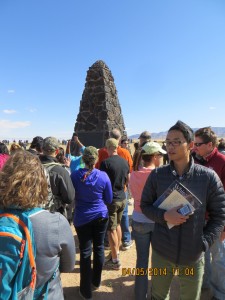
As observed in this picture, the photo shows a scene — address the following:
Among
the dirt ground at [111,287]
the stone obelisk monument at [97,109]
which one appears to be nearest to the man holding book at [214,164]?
the dirt ground at [111,287]

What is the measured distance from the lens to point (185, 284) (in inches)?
84.2

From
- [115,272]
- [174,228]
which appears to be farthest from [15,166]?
[115,272]

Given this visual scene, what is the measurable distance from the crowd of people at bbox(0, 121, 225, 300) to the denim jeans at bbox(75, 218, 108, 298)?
0.5 inches

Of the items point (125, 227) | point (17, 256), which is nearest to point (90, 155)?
point (17, 256)

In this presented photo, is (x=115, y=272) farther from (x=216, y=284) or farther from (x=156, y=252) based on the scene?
(x=156, y=252)

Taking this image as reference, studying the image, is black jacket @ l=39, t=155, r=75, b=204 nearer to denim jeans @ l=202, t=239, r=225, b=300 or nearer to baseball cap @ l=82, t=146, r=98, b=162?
baseball cap @ l=82, t=146, r=98, b=162

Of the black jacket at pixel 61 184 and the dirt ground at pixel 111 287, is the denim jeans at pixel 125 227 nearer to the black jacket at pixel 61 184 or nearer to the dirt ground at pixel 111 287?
the dirt ground at pixel 111 287

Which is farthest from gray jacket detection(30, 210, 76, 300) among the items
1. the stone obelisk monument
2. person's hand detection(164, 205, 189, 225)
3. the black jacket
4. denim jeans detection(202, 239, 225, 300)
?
the stone obelisk monument

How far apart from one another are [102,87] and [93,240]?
348 inches

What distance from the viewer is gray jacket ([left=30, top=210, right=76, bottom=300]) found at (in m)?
1.38

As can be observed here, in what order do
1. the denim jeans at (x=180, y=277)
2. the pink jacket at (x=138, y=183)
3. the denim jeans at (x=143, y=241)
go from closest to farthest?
the denim jeans at (x=180, y=277) < the denim jeans at (x=143, y=241) < the pink jacket at (x=138, y=183)

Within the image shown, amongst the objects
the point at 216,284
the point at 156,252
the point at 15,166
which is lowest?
the point at 216,284

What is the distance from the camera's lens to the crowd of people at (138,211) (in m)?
1.43

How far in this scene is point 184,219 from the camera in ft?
6.40
